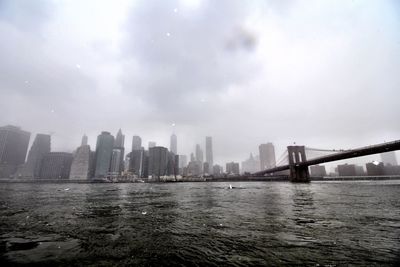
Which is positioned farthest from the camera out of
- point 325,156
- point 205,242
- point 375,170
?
point 375,170

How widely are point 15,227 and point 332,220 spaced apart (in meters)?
18.4

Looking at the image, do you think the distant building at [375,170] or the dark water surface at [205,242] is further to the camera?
the distant building at [375,170]

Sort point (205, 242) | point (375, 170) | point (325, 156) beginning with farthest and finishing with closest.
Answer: point (375, 170), point (325, 156), point (205, 242)

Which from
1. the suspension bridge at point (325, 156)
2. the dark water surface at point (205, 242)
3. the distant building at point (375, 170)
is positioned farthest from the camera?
the distant building at point (375, 170)

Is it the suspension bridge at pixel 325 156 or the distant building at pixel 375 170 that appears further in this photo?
the distant building at pixel 375 170

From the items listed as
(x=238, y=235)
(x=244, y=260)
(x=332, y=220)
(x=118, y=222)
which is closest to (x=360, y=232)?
(x=332, y=220)

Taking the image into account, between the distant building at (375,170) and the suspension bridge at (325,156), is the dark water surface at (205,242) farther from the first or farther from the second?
the distant building at (375,170)

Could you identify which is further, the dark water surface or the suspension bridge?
the suspension bridge

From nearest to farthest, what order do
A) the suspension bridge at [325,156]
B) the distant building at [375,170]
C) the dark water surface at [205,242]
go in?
the dark water surface at [205,242]
the suspension bridge at [325,156]
the distant building at [375,170]

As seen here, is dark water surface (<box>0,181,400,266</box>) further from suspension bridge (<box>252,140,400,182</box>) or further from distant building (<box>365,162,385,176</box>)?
distant building (<box>365,162,385,176</box>)

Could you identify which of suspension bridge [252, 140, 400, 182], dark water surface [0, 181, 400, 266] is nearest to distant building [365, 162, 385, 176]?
suspension bridge [252, 140, 400, 182]

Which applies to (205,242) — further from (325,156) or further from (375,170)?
(375,170)

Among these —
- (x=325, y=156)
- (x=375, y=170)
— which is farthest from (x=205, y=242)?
(x=375, y=170)

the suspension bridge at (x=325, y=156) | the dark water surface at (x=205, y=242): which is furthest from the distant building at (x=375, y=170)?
the dark water surface at (x=205, y=242)
